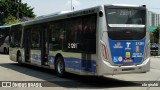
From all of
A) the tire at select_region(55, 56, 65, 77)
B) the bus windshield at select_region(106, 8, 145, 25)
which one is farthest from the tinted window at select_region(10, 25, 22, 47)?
A: the bus windshield at select_region(106, 8, 145, 25)

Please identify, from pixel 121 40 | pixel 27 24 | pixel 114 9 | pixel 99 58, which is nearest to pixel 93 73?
pixel 99 58

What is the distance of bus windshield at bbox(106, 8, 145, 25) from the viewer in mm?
13414

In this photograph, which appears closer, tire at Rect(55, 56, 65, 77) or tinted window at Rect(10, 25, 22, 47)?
tire at Rect(55, 56, 65, 77)

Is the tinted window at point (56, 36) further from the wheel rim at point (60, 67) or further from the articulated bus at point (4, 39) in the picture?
the articulated bus at point (4, 39)

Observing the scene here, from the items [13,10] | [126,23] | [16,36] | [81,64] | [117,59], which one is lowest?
[81,64]

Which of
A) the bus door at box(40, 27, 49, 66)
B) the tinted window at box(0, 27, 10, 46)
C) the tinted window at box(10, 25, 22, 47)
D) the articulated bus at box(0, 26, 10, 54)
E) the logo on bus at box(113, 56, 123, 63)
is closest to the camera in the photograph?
the logo on bus at box(113, 56, 123, 63)

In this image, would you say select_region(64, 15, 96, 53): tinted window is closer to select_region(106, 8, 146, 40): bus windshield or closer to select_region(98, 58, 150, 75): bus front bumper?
select_region(106, 8, 146, 40): bus windshield

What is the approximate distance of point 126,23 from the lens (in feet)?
44.7

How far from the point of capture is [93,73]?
13.3 m

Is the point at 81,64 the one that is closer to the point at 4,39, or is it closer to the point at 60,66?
the point at 60,66

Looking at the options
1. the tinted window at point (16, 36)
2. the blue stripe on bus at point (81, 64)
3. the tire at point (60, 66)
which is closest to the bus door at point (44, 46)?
the tire at point (60, 66)

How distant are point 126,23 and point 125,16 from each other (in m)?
0.26

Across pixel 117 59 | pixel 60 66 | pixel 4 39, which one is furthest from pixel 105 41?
pixel 4 39

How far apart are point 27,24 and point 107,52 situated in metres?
8.81
